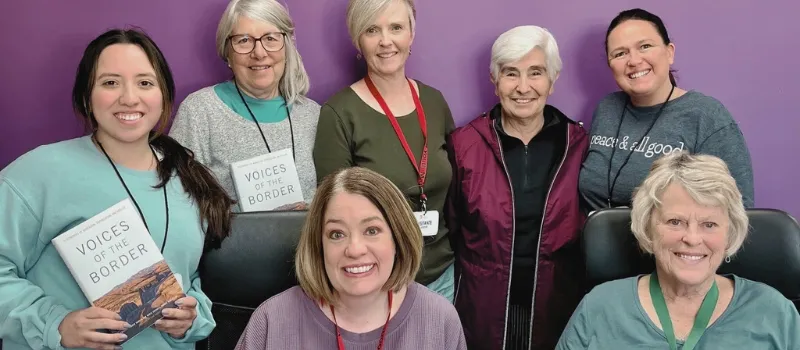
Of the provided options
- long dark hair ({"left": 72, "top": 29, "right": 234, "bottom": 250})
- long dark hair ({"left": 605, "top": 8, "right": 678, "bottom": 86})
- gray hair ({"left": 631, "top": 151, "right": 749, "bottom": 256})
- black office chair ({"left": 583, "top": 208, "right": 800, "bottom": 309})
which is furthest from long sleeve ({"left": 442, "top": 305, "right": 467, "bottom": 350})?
long dark hair ({"left": 605, "top": 8, "right": 678, "bottom": 86})

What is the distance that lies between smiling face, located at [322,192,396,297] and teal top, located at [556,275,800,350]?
23.7 inches

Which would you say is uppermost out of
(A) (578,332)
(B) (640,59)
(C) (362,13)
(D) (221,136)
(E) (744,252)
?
(C) (362,13)

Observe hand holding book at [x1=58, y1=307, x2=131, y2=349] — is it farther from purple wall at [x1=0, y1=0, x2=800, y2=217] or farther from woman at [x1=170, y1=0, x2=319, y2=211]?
purple wall at [x1=0, y1=0, x2=800, y2=217]

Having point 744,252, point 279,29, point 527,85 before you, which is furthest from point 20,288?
point 744,252

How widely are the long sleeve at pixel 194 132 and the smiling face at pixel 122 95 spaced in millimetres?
446

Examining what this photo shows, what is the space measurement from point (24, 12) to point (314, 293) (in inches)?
64.7

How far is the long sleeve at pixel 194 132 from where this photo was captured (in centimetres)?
221

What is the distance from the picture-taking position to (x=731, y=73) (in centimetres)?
270

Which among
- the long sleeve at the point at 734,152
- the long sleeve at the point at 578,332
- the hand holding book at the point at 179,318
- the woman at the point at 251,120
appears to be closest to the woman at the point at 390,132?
the woman at the point at 251,120

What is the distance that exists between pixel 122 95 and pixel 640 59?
1656 millimetres

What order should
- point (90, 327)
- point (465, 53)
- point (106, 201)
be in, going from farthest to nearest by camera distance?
point (465, 53)
point (106, 201)
point (90, 327)

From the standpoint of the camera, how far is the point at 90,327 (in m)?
1.59

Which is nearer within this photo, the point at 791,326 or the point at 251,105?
the point at 791,326

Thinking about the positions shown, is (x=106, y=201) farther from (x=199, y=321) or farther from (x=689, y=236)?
(x=689, y=236)
